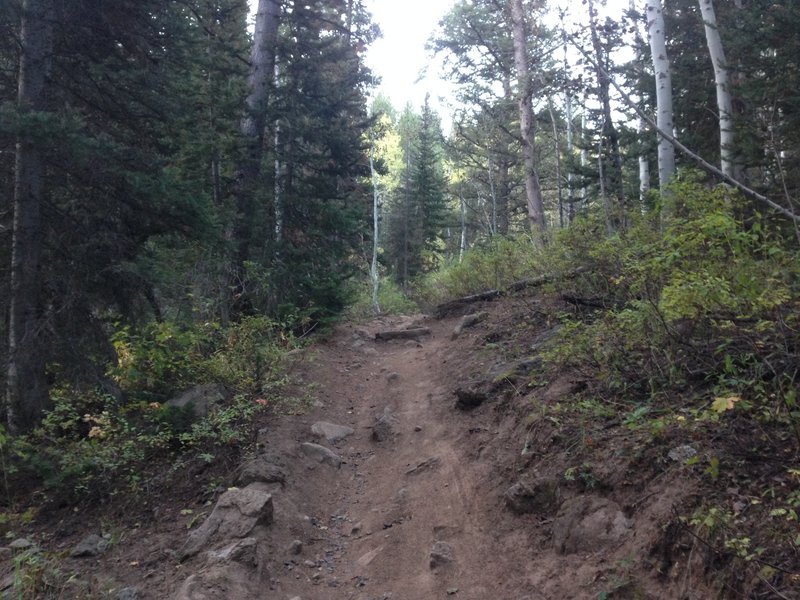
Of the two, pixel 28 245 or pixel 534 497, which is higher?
pixel 28 245

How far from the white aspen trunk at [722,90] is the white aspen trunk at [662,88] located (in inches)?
39.1

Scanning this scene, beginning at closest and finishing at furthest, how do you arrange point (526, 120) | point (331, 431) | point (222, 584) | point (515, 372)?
point (222, 584)
point (515, 372)
point (331, 431)
point (526, 120)

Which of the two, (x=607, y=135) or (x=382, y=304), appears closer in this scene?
(x=607, y=135)

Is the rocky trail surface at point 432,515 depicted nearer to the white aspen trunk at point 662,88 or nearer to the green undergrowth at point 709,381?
the green undergrowth at point 709,381

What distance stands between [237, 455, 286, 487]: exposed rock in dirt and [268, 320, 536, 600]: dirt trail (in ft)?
1.20

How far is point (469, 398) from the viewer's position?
23.9ft

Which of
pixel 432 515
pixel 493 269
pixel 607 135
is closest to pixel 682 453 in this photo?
pixel 432 515

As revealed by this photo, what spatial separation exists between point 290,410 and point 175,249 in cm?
322

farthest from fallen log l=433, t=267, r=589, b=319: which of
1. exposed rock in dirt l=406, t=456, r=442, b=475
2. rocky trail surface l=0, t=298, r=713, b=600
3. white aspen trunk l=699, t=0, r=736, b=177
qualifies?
white aspen trunk l=699, t=0, r=736, b=177

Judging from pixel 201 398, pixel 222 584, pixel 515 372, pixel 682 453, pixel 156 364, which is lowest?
pixel 222 584

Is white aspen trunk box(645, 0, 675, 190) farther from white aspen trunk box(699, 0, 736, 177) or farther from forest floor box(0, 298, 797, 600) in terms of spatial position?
forest floor box(0, 298, 797, 600)

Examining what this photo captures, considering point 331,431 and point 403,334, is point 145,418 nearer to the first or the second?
point 331,431

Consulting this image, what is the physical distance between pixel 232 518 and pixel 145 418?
2566 mm

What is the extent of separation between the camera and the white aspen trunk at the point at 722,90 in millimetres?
10641
